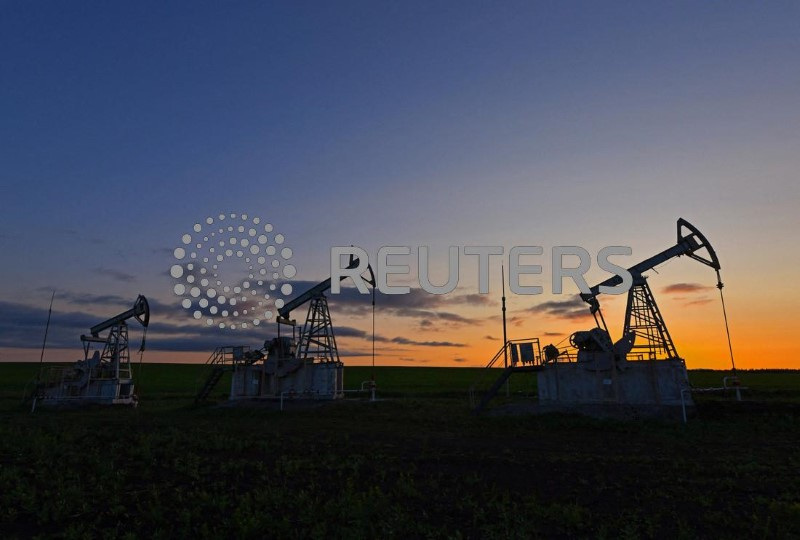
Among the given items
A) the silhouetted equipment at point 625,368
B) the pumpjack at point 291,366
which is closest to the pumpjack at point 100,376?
the pumpjack at point 291,366

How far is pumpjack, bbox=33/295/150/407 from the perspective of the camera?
1605 inches

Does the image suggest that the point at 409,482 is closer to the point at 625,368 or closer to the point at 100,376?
the point at 625,368

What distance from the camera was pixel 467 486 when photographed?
12578 mm

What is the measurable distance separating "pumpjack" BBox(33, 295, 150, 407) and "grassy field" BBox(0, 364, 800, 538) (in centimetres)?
1991

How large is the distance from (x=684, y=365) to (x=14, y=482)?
27582 millimetres

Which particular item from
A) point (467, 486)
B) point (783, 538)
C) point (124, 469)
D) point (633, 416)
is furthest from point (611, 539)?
point (633, 416)

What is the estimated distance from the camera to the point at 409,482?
12.7 meters

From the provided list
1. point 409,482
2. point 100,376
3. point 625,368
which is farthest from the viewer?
point 100,376

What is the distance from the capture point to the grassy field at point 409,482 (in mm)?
9695

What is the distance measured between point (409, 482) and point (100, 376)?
38172mm

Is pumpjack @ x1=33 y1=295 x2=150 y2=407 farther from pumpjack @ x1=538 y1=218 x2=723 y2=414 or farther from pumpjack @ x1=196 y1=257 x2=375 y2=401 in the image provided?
pumpjack @ x1=538 y1=218 x2=723 y2=414

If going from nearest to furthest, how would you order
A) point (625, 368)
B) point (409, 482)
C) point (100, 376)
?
point (409, 482), point (625, 368), point (100, 376)

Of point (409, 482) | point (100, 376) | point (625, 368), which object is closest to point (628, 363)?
point (625, 368)

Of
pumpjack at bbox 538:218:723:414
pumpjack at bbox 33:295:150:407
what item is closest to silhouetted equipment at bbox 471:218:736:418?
pumpjack at bbox 538:218:723:414
